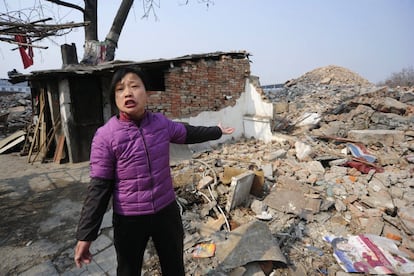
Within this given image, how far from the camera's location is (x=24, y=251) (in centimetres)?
294

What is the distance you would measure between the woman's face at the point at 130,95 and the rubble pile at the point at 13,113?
9.76 m

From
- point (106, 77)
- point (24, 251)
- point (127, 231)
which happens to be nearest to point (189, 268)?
point (127, 231)

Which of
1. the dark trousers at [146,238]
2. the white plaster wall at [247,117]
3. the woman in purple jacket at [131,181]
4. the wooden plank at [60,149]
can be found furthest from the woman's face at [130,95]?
the wooden plank at [60,149]

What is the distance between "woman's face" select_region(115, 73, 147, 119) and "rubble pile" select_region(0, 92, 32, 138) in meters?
9.76

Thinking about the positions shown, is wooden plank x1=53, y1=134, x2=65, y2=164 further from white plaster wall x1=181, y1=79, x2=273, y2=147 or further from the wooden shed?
white plaster wall x1=181, y1=79, x2=273, y2=147

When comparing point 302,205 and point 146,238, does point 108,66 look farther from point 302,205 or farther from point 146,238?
point 302,205

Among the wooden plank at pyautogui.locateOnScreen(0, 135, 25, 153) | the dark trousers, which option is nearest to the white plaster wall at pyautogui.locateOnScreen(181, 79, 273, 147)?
the dark trousers

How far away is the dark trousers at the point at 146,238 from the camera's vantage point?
66.1 inches

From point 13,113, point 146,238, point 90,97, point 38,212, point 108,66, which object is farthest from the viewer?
point 13,113

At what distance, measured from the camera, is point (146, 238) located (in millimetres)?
1775

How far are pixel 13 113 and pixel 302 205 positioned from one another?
52.7 feet

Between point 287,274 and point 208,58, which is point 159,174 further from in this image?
point 208,58

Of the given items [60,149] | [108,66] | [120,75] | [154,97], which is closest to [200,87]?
[154,97]

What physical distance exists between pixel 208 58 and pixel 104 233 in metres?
6.35
